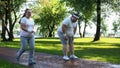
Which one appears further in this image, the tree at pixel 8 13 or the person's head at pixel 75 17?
the tree at pixel 8 13

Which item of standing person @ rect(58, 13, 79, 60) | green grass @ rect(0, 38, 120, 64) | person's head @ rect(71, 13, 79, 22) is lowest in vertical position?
green grass @ rect(0, 38, 120, 64)

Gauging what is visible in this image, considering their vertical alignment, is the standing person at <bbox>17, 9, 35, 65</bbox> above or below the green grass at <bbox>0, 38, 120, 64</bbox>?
above

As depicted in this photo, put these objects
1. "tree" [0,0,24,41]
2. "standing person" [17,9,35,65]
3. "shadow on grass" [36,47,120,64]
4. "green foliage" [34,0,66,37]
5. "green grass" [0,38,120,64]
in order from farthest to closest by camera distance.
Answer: "green foliage" [34,0,66,37] < "tree" [0,0,24,41] < "green grass" [0,38,120,64] < "shadow on grass" [36,47,120,64] < "standing person" [17,9,35,65]

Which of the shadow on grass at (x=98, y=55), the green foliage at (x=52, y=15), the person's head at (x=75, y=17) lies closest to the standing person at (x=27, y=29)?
the person's head at (x=75, y=17)

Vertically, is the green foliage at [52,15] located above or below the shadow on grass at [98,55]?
above

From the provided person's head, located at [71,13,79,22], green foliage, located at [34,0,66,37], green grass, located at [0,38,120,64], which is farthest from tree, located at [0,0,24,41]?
green foliage, located at [34,0,66,37]

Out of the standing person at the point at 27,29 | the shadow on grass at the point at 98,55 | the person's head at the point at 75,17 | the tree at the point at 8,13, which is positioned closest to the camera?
the standing person at the point at 27,29

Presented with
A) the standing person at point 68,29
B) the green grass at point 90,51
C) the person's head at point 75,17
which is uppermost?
the person's head at point 75,17

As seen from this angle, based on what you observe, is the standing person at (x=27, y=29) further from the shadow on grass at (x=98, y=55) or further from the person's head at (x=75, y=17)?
the shadow on grass at (x=98, y=55)

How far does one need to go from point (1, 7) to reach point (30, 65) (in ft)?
90.5

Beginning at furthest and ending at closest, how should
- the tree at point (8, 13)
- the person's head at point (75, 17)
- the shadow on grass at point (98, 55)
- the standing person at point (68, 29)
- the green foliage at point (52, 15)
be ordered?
the green foliage at point (52, 15)
the tree at point (8, 13)
the shadow on grass at point (98, 55)
the standing person at point (68, 29)
the person's head at point (75, 17)

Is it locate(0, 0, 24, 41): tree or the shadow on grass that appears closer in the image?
the shadow on grass

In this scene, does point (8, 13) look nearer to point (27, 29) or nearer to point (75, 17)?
point (75, 17)

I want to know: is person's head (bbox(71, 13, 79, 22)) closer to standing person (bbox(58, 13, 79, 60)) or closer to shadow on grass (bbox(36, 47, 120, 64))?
standing person (bbox(58, 13, 79, 60))
